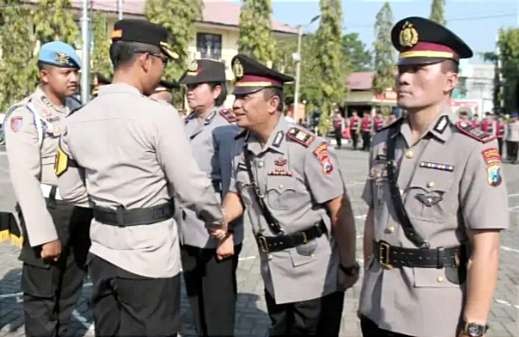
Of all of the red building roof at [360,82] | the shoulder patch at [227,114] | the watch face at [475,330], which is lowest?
the watch face at [475,330]

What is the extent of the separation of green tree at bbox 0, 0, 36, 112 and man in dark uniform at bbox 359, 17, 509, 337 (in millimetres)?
19543

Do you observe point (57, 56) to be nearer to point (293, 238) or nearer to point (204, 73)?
point (204, 73)

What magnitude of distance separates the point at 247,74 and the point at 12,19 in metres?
19.5

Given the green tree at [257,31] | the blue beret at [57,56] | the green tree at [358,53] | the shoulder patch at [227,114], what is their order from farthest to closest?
the green tree at [358,53]
the green tree at [257,31]
the shoulder patch at [227,114]
the blue beret at [57,56]

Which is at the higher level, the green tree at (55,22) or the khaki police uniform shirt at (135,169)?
the green tree at (55,22)

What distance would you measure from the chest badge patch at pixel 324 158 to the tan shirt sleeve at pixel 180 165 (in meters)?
0.61

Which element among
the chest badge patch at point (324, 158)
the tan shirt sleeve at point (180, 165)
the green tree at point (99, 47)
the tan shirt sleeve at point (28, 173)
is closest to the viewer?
the tan shirt sleeve at point (180, 165)

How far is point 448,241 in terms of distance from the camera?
8.39 ft

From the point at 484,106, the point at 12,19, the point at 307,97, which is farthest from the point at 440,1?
the point at 12,19

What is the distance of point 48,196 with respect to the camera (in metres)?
3.94

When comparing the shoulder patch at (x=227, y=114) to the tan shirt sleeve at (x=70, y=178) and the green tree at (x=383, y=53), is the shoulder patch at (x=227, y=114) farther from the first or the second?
the green tree at (x=383, y=53)

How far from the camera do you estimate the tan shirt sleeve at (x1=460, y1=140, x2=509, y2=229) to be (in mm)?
2424

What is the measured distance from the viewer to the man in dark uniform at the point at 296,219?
3.26 m

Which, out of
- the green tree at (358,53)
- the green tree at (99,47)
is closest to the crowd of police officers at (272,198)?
the green tree at (99,47)
